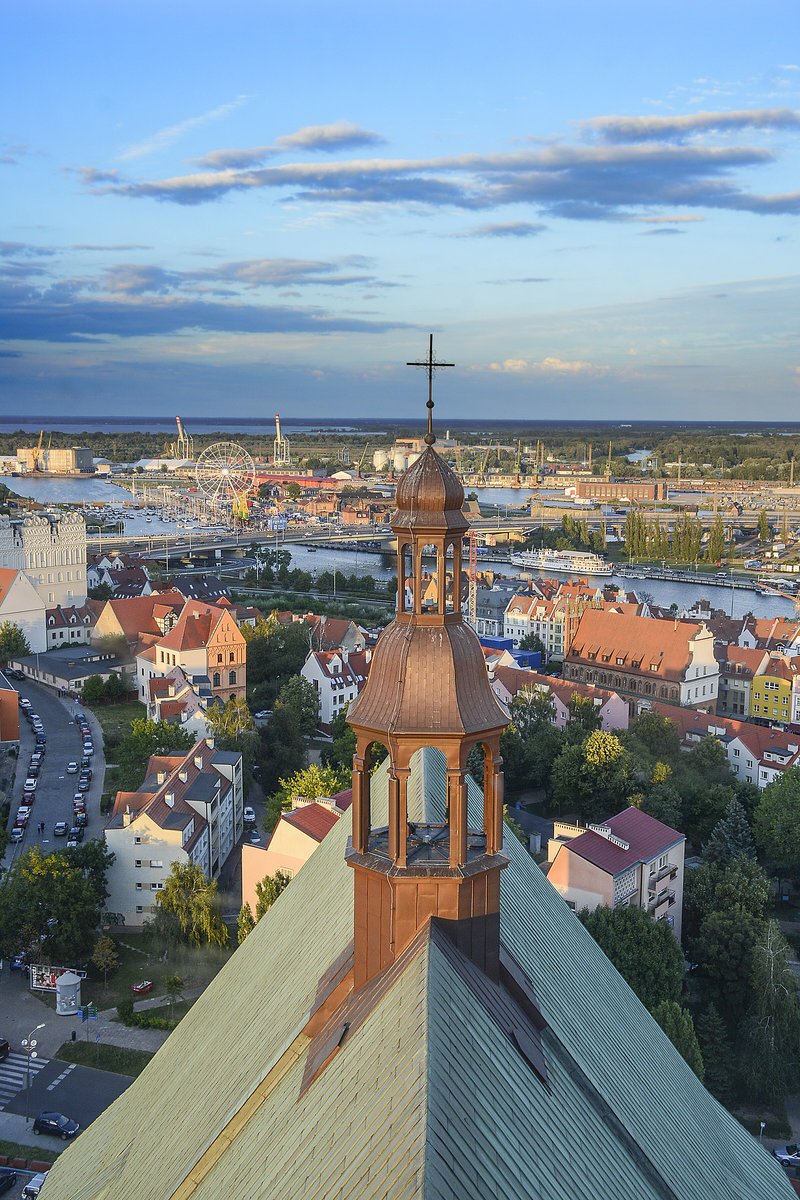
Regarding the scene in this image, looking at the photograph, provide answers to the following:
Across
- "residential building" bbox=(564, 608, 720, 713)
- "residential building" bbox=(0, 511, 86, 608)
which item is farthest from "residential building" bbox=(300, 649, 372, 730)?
"residential building" bbox=(0, 511, 86, 608)

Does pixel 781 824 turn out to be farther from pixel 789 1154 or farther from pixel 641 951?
pixel 789 1154

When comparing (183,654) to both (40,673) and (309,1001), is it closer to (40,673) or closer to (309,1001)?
(40,673)

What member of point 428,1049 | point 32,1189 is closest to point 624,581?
point 32,1189

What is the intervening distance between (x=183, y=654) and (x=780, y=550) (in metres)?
87.2

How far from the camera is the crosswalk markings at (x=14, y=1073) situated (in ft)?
Answer: 63.9

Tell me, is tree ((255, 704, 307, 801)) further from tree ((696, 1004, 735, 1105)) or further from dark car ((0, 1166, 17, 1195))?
dark car ((0, 1166, 17, 1195))

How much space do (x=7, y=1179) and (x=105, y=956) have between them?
251 inches

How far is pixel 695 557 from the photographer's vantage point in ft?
351

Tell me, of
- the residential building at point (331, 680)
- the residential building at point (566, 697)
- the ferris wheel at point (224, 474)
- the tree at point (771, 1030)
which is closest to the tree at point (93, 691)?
the residential building at point (331, 680)

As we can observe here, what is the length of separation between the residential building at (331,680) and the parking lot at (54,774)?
8740mm

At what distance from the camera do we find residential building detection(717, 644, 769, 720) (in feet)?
167

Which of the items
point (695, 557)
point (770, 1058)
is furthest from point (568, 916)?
point (695, 557)

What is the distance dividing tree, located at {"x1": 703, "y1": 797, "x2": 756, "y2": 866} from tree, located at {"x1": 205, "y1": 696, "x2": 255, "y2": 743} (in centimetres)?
1527

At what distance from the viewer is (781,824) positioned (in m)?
30.0
